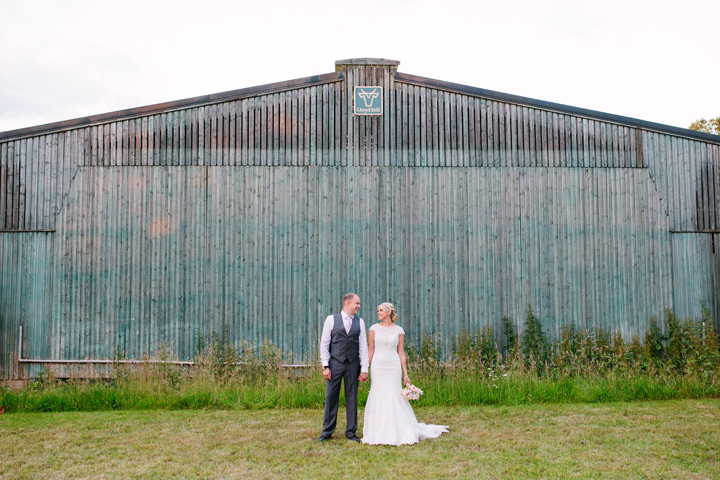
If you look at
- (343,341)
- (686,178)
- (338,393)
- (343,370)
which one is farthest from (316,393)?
(686,178)

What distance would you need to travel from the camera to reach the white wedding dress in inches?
263

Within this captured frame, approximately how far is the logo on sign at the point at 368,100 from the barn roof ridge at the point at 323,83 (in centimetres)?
49

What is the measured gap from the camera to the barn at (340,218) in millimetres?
10875

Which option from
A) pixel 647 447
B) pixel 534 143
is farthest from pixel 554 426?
pixel 534 143

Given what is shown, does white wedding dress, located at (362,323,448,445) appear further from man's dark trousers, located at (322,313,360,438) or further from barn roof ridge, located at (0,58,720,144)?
barn roof ridge, located at (0,58,720,144)

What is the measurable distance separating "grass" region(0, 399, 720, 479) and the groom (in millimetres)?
317

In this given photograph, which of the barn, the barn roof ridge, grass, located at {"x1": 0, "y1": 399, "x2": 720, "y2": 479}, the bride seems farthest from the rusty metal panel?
the bride

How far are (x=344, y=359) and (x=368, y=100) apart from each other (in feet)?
21.0

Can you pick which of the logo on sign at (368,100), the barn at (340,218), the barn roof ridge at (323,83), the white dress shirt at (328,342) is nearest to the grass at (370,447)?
the white dress shirt at (328,342)

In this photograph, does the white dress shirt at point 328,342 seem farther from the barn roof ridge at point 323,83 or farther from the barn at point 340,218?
the barn roof ridge at point 323,83

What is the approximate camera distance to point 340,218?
36.9 ft

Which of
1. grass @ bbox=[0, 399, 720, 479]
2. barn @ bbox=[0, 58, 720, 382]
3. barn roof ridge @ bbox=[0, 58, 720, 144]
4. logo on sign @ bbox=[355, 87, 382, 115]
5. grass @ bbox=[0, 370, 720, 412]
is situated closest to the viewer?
grass @ bbox=[0, 399, 720, 479]

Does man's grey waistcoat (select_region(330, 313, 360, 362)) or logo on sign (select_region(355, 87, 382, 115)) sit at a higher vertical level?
logo on sign (select_region(355, 87, 382, 115))

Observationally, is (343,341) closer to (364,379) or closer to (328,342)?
(328,342)
